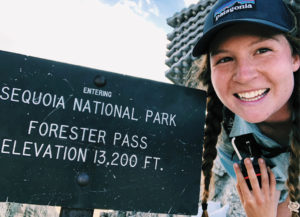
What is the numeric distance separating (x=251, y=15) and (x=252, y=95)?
34 centimetres

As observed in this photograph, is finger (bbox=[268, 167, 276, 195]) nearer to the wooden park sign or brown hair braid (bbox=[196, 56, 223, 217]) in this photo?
brown hair braid (bbox=[196, 56, 223, 217])

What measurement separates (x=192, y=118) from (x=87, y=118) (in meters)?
0.45

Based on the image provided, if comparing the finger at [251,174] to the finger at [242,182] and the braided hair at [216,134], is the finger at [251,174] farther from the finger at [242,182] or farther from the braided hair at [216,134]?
the braided hair at [216,134]

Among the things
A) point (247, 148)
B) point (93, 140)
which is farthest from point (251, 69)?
point (93, 140)

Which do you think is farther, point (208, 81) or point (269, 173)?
point (208, 81)

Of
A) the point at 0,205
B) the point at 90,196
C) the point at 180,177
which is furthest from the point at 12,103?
the point at 0,205

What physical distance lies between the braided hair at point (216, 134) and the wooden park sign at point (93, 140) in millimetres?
193

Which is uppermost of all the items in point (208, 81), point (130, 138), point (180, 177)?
point (208, 81)

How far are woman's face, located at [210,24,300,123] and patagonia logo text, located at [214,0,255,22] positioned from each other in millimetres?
68

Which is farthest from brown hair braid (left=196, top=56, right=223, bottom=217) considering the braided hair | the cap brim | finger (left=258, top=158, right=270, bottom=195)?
finger (left=258, top=158, right=270, bottom=195)

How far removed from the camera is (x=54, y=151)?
1.11 metres

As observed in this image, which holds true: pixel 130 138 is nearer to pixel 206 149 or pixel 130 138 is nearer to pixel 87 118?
pixel 87 118

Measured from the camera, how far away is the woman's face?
1.26m

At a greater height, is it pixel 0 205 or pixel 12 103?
pixel 12 103
